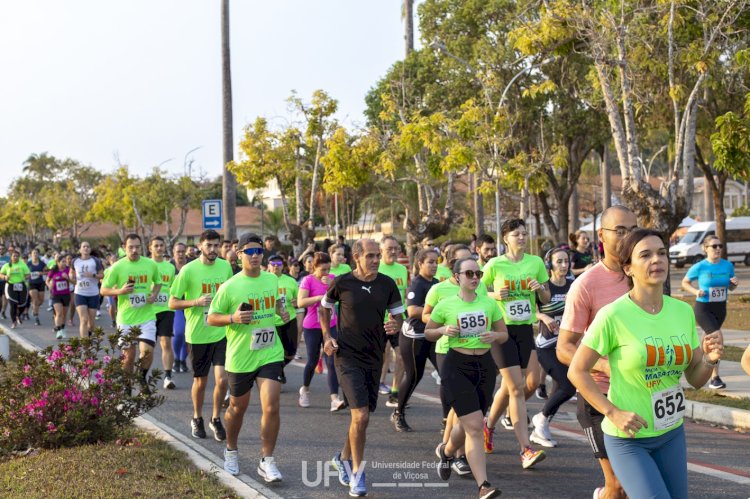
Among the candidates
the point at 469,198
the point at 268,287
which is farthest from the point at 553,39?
the point at 469,198

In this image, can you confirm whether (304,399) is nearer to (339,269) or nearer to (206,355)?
(339,269)

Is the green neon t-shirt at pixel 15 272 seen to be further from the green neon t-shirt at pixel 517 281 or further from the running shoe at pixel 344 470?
the running shoe at pixel 344 470

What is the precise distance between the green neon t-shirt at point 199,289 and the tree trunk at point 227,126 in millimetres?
15570

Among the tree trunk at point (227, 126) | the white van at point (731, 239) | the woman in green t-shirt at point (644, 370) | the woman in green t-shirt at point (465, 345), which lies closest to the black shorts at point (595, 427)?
the woman in green t-shirt at point (644, 370)

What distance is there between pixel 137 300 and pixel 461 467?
474cm

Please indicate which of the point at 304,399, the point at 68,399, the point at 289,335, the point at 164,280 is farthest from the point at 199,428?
the point at 164,280

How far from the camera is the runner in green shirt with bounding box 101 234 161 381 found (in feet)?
33.6

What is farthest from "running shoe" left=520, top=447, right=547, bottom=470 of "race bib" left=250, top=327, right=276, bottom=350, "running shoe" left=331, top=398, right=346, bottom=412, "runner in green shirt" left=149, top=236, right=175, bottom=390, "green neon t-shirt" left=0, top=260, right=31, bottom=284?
"green neon t-shirt" left=0, top=260, right=31, bottom=284

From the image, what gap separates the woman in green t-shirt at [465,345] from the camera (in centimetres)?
670

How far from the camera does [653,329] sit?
4.25 meters

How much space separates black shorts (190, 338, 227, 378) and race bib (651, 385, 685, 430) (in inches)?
210

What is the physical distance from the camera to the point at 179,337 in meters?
13.4

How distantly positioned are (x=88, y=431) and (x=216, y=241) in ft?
8.04

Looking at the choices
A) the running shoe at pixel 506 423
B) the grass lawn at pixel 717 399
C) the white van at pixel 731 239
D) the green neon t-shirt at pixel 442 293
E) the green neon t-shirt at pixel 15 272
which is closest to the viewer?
the green neon t-shirt at pixel 442 293
